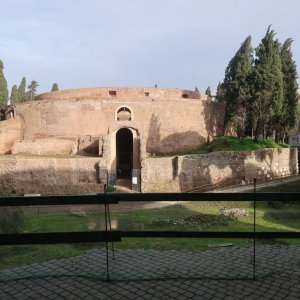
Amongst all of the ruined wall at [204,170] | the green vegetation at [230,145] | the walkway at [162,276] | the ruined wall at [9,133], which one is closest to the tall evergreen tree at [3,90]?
the ruined wall at [9,133]

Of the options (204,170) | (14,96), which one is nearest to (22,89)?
(14,96)

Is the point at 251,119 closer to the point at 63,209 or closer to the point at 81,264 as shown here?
the point at 63,209

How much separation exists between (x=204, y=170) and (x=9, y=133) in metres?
16.2

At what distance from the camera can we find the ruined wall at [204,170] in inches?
876

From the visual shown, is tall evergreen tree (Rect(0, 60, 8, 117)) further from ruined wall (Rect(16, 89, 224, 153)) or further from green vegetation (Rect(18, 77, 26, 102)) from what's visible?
green vegetation (Rect(18, 77, 26, 102))

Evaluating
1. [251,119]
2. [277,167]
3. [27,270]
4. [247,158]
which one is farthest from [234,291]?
[251,119]

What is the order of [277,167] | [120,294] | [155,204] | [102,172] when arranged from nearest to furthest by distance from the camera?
[120,294] < [155,204] < [102,172] < [277,167]

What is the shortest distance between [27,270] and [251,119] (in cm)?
2540

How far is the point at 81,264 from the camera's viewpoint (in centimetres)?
463

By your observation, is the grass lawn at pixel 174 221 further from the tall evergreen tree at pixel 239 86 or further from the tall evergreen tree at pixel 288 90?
the tall evergreen tree at pixel 288 90

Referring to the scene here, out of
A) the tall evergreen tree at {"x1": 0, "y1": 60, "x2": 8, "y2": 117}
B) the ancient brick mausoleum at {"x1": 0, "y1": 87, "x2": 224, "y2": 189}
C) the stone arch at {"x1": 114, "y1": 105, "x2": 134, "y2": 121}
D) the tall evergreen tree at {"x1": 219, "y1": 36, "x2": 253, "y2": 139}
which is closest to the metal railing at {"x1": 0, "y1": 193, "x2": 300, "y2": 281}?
the ancient brick mausoleum at {"x1": 0, "y1": 87, "x2": 224, "y2": 189}

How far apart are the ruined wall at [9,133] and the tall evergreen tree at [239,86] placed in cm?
1820

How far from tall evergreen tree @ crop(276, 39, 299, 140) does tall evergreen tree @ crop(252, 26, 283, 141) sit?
1.96 m

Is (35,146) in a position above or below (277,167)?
above
